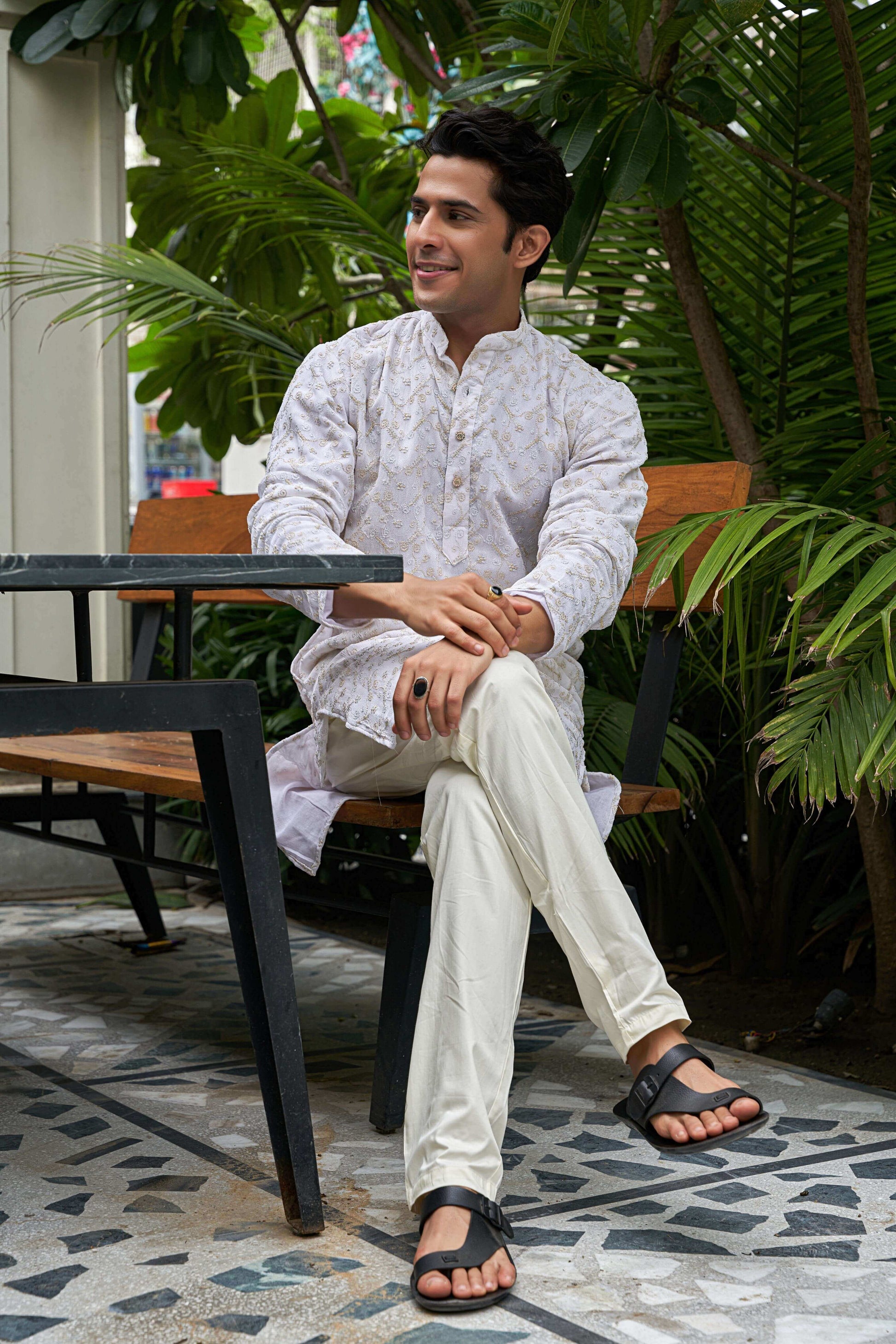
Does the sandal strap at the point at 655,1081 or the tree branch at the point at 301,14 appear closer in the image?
the sandal strap at the point at 655,1081

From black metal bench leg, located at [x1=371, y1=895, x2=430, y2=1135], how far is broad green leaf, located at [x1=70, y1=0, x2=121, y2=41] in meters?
2.58

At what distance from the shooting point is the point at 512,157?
2223 mm

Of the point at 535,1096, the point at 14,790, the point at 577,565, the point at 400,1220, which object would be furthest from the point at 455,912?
A: the point at 14,790

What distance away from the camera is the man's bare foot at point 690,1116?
1677mm

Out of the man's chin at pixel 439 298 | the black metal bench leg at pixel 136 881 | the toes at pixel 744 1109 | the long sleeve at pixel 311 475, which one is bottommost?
the black metal bench leg at pixel 136 881

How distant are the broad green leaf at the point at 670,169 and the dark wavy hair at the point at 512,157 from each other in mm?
166

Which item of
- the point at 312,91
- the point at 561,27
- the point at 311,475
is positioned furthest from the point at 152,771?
the point at 312,91

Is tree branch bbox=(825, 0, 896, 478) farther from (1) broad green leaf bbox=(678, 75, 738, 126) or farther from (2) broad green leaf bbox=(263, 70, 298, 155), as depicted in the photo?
(2) broad green leaf bbox=(263, 70, 298, 155)

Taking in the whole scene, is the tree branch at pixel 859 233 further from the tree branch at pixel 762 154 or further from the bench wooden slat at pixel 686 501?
the bench wooden slat at pixel 686 501

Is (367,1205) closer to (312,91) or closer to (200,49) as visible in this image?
(200,49)

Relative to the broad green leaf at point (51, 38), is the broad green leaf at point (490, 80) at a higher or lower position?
lower

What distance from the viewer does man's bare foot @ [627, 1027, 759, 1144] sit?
66.0 inches

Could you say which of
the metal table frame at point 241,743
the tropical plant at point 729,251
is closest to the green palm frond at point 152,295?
the tropical plant at point 729,251

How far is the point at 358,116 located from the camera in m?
4.45
